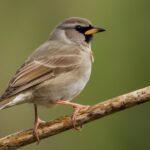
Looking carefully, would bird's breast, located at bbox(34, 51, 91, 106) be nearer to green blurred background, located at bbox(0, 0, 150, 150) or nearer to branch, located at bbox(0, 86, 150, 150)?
branch, located at bbox(0, 86, 150, 150)

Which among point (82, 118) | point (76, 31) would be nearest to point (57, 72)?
point (76, 31)

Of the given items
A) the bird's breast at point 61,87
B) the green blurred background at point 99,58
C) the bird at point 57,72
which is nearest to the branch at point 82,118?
the bird at point 57,72

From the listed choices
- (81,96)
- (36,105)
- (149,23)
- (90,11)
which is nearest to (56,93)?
A: (36,105)

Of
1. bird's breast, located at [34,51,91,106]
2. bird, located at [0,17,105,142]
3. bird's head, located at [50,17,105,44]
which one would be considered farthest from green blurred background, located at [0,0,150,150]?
bird's breast, located at [34,51,91,106]

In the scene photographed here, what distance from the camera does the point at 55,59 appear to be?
47.7 feet

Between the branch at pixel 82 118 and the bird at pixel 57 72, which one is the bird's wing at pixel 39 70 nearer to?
the bird at pixel 57 72

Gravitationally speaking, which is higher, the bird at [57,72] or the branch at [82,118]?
the bird at [57,72]

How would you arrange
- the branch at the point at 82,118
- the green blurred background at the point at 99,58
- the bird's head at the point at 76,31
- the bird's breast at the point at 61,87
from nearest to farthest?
the branch at the point at 82,118
the bird's breast at the point at 61,87
the bird's head at the point at 76,31
the green blurred background at the point at 99,58

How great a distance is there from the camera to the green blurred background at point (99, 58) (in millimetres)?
19188

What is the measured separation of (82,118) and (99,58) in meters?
6.99

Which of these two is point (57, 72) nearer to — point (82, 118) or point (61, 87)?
point (61, 87)

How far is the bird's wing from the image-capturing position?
13.8m

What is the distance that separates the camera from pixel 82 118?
13.2 metres

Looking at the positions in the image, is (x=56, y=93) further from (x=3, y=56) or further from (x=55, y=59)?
(x=3, y=56)
